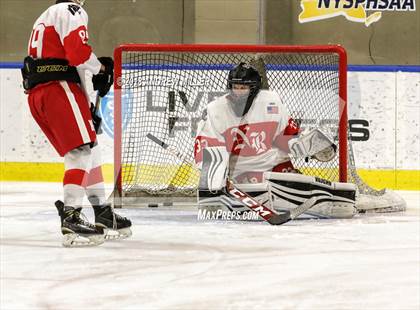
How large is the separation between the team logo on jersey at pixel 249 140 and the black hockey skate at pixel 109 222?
92 centimetres

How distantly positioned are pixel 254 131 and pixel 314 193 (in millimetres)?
461

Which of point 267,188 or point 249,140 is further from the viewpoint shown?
point 249,140

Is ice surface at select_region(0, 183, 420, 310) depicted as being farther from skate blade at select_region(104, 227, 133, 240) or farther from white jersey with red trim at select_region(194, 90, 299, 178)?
white jersey with red trim at select_region(194, 90, 299, 178)

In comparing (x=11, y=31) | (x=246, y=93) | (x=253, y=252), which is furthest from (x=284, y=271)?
(x=11, y=31)

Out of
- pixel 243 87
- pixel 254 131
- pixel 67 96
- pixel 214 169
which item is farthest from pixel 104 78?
pixel 254 131

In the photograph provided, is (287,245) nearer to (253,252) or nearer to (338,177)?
(253,252)

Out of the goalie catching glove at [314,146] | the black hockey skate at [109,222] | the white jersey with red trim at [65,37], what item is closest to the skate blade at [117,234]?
the black hockey skate at [109,222]

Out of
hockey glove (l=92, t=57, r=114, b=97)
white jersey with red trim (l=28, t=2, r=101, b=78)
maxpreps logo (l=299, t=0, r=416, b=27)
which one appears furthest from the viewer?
maxpreps logo (l=299, t=0, r=416, b=27)

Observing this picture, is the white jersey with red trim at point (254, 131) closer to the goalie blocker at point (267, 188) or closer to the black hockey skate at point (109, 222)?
the goalie blocker at point (267, 188)

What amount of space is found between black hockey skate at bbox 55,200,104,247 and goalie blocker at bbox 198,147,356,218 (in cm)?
81

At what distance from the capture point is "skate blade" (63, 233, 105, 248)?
11.9ft

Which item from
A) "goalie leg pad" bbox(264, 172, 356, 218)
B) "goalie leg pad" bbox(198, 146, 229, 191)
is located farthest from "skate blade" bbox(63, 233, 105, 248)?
"goalie leg pad" bbox(264, 172, 356, 218)

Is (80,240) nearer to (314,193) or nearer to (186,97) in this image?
(314,193)

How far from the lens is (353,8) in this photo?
23.0ft
